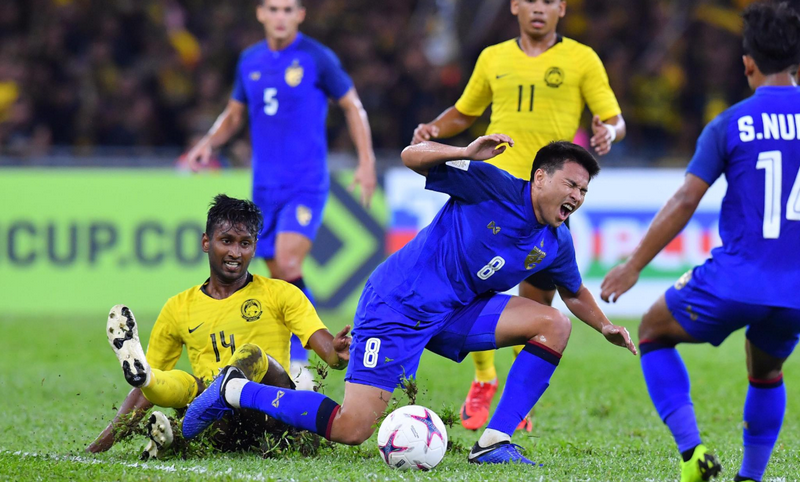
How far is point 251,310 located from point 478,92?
2.16 meters

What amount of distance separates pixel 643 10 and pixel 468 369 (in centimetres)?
1056

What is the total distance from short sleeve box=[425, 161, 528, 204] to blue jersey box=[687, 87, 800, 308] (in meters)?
1.02

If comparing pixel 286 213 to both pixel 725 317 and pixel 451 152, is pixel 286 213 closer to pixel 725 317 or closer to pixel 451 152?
pixel 451 152

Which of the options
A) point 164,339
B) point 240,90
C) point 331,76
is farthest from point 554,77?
point 164,339

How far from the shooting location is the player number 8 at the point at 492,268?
4.65m

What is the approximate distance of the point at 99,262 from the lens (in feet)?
37.6

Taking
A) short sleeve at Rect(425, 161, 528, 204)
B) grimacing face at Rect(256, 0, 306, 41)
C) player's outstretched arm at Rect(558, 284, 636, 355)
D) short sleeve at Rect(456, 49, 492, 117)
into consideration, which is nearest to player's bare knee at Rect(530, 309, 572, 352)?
player's outstretched arm at Rect(558, 284, 636, 355)

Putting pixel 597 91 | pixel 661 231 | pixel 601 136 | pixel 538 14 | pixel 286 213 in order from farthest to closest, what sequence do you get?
pixel 286 213, pixel 597 91, pixel 538 14, pixel 601 136, pixel 661 231

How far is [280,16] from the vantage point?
7.30 metres

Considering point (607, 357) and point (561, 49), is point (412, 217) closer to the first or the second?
point (607, 357)

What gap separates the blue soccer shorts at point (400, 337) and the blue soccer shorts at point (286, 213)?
7.79ft

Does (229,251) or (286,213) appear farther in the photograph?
(286,213)

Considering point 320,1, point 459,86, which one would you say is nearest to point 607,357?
point 459,86

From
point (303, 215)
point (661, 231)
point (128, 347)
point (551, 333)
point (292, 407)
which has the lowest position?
point (292, 407)
